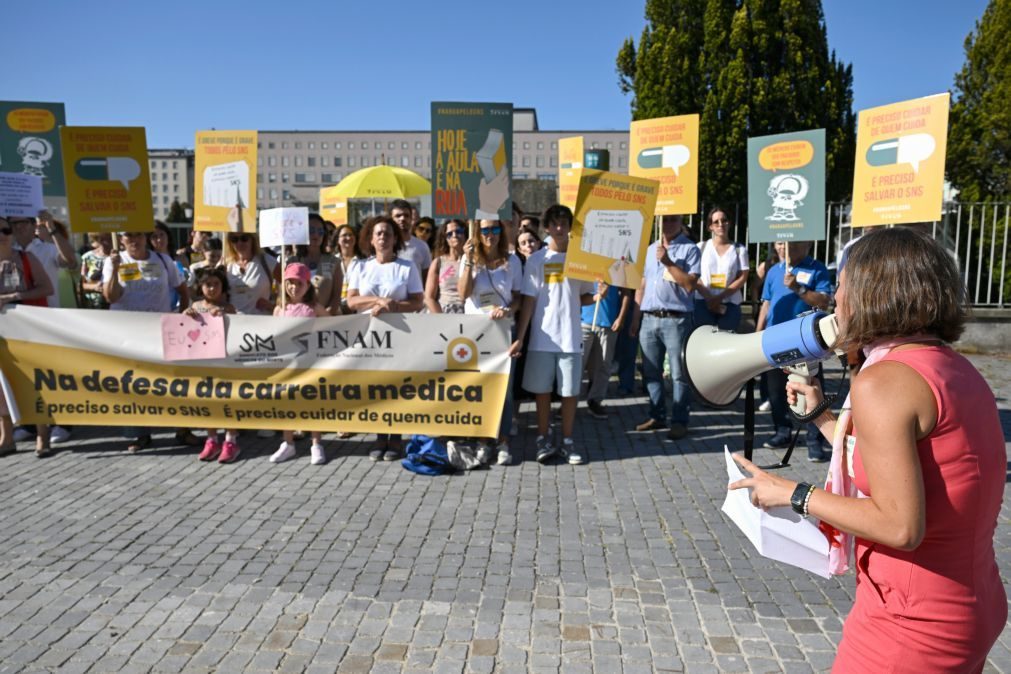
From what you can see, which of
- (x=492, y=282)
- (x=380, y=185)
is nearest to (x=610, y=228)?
(x=492, y=282)

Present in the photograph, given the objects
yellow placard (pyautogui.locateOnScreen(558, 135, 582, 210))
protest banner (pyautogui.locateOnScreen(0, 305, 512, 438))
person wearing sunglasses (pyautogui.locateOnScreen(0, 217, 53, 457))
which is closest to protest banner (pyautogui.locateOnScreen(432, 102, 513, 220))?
protest banner (pyautogui.locateOnScreen(0, 305, 512, 438))

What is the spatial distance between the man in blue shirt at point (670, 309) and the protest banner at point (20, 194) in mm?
5895

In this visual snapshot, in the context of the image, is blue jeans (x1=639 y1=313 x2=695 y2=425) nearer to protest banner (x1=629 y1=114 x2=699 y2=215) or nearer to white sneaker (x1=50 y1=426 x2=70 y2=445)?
protest banner (x1=629 y1=114 x2=699 y2=215)

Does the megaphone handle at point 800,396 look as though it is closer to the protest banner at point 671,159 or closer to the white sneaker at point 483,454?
the white sneaker at point 483,454

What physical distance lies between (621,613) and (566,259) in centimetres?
338

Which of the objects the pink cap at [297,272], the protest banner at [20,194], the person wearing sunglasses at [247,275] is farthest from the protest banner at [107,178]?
the pink cap at [297,272]

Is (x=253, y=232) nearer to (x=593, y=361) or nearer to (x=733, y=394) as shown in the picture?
(x=593, y=361)

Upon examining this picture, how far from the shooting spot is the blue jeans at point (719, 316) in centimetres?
774

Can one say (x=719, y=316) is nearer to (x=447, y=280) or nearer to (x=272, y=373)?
(x=447, y=280)

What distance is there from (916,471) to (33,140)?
9.71 metres

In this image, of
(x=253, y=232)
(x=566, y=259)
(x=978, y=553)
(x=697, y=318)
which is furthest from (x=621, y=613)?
(x=253, y=232)

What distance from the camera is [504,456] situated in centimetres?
648

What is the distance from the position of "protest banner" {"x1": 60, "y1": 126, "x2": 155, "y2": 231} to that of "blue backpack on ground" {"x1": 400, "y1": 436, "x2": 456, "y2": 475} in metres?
3.18

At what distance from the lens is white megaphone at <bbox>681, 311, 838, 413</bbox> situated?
202 cm
